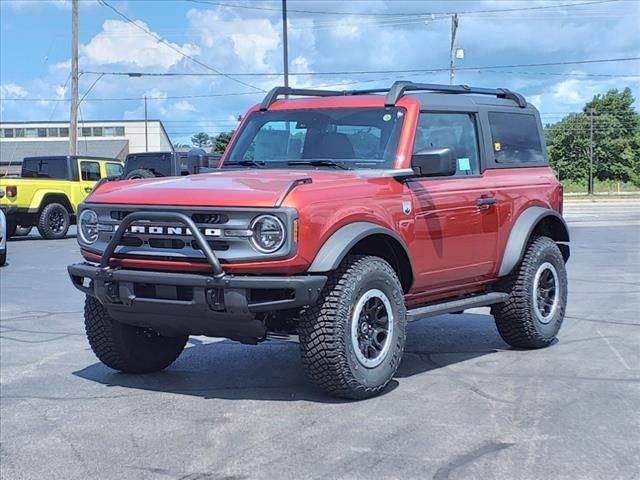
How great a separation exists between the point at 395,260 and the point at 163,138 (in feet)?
301

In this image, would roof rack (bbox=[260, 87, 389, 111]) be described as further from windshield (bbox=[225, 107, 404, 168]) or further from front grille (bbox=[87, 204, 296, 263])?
front grille (bbox=[87, 204, 296, 263])

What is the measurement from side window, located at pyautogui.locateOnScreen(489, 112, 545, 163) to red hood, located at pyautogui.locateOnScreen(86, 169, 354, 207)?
194 cm

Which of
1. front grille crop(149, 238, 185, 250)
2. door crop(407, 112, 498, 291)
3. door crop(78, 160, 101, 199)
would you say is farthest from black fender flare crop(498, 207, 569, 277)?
door crop(78, 160, 101, 199)

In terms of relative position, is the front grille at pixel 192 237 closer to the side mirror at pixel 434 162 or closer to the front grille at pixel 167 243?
the front grille at pixel 167 243

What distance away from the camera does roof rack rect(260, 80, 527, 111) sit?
21.0 feet

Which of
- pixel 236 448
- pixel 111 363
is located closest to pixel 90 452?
pixel 236 448

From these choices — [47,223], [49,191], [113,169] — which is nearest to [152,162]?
[113,169]

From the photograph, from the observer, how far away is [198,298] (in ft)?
16.4

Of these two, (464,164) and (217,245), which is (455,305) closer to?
(464,164)

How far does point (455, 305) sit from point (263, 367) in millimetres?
1523

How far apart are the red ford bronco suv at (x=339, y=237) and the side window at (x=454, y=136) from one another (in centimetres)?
1

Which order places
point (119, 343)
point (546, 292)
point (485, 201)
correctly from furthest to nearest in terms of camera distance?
point (546, 292) < point (485, 201) < point (119, 343)

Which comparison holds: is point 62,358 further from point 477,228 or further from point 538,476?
point 538,476

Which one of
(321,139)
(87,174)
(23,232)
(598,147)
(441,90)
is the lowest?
(23,232)
